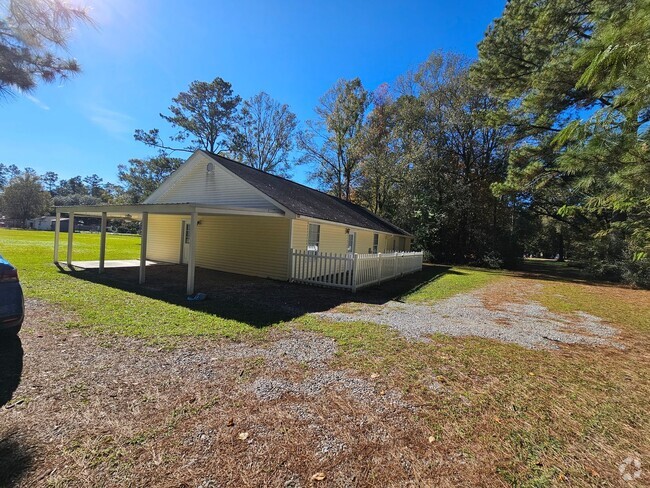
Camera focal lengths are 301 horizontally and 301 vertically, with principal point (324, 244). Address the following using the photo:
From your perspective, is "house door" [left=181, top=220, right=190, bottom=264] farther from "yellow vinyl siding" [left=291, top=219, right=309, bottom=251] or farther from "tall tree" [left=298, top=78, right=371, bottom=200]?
A: "tall tree" [left=298, top=78, right=371, bottom=200]

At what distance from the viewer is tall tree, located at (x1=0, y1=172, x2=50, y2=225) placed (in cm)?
6222

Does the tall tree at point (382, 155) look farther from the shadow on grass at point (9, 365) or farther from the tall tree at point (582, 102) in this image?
the shadow on grass at point (9, 365)

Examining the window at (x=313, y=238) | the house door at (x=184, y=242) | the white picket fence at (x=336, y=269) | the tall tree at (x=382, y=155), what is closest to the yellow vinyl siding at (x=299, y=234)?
the window at (x=313, y=238)

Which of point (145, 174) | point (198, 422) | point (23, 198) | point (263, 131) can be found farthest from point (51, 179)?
point (198, 422)

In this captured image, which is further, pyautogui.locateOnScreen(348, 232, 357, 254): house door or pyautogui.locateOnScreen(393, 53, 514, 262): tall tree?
pyautogui.locateOnScreen(393, 53, 514, 262): tall tree

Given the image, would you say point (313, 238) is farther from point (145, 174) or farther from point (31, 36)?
point (145, 174)

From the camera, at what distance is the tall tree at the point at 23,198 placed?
6222 centimetres

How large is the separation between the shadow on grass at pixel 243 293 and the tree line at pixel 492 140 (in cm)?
538

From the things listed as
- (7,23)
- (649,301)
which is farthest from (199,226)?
(649,301)

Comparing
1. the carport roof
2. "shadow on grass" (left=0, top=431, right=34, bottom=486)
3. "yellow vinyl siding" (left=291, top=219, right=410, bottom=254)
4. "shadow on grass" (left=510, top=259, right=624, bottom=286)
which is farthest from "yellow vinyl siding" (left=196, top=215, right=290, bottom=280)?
"shadow on grass" (left=510, top=259, right=624, bottom=286)

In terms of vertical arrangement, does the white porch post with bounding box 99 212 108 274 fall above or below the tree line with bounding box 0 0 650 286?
below

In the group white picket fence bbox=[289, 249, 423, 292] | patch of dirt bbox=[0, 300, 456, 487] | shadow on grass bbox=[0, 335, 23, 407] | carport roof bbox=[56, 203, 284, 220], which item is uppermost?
carport roof bbox=[56, 203, 284, 220]

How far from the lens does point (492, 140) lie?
81.5 feet

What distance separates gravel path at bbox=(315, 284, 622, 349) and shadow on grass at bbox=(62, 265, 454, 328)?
0.96 metres
